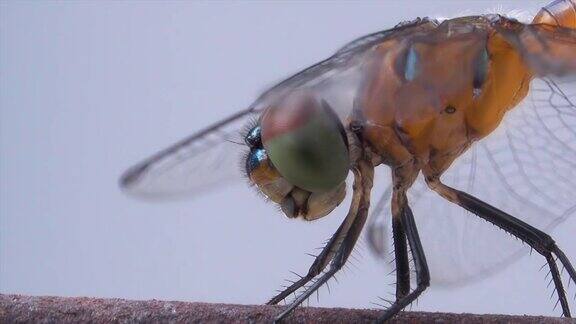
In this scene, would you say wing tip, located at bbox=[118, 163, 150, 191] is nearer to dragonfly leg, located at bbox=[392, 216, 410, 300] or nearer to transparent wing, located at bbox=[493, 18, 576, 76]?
dragonfly leg, located at bbox=[392, 216, 410, 300]

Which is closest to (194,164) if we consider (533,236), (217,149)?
(217,149)

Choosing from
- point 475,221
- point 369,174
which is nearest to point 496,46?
point 369,174

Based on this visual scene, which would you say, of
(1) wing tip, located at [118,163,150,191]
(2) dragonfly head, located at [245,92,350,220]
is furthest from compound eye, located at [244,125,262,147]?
(1) wing tip, located at [118,163,150,191]

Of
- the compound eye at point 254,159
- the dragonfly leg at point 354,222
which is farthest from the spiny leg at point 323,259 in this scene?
the compound eye at point 254,159

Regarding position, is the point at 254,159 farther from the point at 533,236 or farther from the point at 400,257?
the point at 533,236

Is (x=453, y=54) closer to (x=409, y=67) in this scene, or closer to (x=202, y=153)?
(x=409, y=67)

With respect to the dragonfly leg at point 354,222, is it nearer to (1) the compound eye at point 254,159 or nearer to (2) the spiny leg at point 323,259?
(2) the spiny leg at point 323,259

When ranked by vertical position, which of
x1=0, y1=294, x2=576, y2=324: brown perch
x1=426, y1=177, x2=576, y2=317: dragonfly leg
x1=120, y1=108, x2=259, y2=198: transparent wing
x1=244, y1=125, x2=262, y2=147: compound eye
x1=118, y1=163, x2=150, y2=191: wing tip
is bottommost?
x1=0, y1=294, x2=576, y2=324: brown perch

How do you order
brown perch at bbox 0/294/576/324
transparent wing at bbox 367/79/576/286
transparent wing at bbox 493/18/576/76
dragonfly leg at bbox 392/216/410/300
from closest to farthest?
brown perch at bbox 0/294/576/324, transparent wing at bbox 493/18/576/76, dragonfly leg at bbox 392/216/410/300, transparent wing at bbox 367/79/576/286
